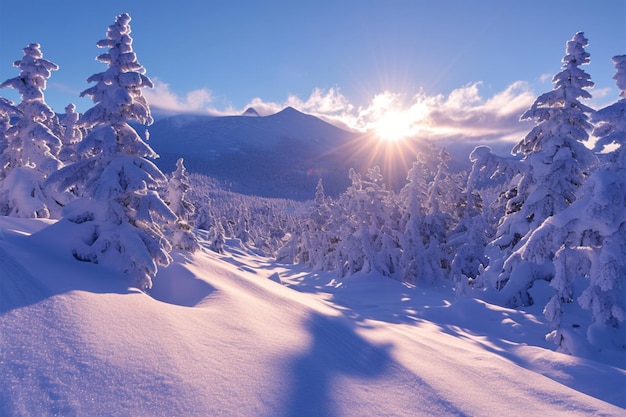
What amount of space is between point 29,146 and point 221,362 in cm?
2050

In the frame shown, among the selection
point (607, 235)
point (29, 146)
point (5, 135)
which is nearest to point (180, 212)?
point (29, 146)

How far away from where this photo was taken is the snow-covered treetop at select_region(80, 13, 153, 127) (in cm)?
975

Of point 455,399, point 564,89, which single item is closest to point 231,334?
point 455,399

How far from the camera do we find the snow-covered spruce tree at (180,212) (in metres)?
15.5

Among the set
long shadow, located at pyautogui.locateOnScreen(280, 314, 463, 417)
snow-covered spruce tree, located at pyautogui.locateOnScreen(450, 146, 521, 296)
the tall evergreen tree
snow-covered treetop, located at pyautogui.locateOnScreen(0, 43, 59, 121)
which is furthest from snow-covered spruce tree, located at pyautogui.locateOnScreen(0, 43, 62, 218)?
the tall evergreen tree

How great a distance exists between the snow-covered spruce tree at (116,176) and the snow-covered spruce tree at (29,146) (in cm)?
1015

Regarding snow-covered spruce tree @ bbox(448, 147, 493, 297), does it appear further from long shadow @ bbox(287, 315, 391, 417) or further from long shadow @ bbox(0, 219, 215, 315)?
long shadow @ bbox(0, 219, 215, 315)

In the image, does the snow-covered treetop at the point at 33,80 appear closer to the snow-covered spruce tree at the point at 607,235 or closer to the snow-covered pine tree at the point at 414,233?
the snow-covered spruce tree at the point at 607,235

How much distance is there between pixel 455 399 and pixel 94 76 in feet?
36.9

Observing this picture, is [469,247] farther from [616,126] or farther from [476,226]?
[616,126]

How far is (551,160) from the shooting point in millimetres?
14648

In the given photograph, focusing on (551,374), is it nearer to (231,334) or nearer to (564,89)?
(231,334)

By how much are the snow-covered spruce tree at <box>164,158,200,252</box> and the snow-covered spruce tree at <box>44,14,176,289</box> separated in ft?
10.5

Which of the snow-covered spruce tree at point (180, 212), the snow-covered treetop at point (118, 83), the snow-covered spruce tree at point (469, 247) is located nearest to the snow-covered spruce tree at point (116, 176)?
the snow-covered treetop at point (118, 83)
